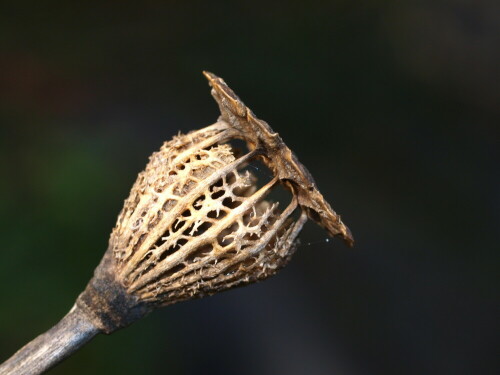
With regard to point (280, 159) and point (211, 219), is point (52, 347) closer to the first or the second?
point (211, 219)

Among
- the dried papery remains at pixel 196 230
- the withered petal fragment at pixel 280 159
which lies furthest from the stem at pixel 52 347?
the withered petal fragment at pixel 280 159

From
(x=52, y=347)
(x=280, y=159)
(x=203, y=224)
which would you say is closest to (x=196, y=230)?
(x=203, y=224)

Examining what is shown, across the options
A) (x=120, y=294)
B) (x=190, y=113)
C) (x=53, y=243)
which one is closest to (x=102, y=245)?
(x=53, y=243)

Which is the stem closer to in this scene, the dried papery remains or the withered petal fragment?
the dried papery remains

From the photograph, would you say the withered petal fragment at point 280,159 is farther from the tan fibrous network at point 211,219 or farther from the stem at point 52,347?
the stem at point 52,347

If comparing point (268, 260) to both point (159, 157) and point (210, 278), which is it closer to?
point (210, 278)

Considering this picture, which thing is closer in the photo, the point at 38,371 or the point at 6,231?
the point at 38,371
